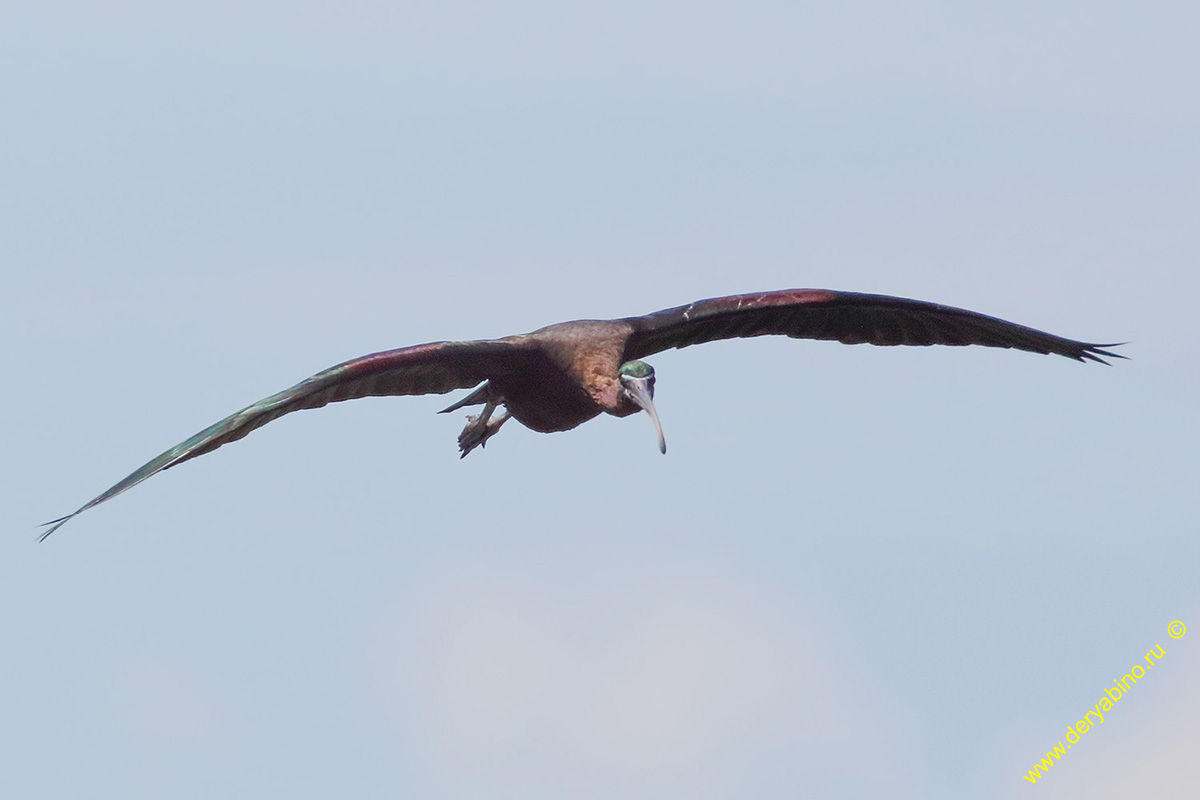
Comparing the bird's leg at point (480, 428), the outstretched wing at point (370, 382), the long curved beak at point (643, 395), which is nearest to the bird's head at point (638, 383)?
the long curved beak at point (643, 395)

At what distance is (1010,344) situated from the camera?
683 inches

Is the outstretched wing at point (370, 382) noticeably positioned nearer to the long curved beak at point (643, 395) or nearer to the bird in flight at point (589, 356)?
the bird in flight at point (589, 356)

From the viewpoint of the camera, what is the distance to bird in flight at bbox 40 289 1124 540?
14172 mm

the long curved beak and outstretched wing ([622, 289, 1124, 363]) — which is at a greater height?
outstretched wing ([622, 289, 1124, 363])

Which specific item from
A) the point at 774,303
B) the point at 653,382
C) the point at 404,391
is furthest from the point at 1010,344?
the point at 404,391

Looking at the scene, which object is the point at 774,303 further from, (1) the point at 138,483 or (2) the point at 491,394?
(1) the point at 138,483

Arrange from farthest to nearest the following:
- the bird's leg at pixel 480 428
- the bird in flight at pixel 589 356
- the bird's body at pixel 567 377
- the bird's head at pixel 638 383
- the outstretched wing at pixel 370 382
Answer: the bird's leg at pixel 480 428, the bird's body at pixel 567 377, the bird's head at pixel 638 383, the bird in flight at pixel 589 356, the outstretched wing at pixel 370 382

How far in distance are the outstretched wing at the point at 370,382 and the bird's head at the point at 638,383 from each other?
1.00 m

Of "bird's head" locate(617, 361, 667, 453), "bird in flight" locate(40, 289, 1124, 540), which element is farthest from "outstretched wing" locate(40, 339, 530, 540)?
"bird's head" locate(617, 361, 667, 453)

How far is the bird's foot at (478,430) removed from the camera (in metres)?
16.4

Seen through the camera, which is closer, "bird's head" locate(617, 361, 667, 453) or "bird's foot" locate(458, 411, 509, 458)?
"bird's head" locate(617, 361, 667, 453)

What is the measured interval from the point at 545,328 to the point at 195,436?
338 cm

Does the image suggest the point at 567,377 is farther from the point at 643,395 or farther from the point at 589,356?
the point at 643,395

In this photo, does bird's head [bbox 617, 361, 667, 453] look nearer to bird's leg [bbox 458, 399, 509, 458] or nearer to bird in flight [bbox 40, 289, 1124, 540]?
bird in flight [bbox 40, 289, 1124, 540]
